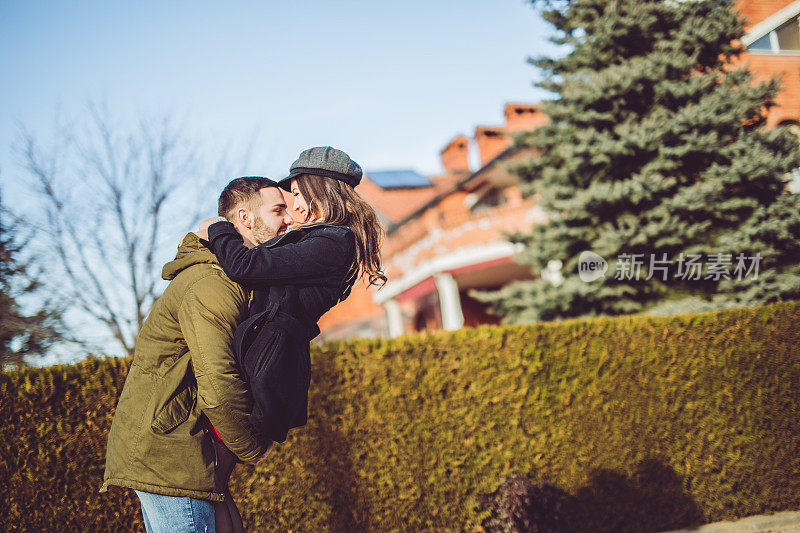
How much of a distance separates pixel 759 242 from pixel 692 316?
2953mm

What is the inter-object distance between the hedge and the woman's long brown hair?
107 inches

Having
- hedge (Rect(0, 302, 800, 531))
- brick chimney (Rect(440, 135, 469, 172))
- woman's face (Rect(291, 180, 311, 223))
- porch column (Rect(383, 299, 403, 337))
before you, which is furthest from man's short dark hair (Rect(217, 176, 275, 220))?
brick chimney (Rect(440, 135, 469, 172))

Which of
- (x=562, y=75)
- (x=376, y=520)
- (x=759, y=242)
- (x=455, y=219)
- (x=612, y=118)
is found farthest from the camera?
(x=455, y=219)

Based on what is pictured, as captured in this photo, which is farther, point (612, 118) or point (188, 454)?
point (612, 118)

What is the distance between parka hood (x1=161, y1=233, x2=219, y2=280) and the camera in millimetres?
1934

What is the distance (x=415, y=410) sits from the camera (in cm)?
484

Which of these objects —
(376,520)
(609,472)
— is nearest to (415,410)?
(376,520)

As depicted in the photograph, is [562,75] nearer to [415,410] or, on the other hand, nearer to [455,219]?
[455,219]

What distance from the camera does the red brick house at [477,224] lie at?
13562 mm

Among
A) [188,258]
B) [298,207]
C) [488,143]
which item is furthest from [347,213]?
[488,143]

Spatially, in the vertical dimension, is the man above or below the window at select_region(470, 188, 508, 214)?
below

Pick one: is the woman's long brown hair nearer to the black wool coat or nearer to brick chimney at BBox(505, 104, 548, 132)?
the black wool coat

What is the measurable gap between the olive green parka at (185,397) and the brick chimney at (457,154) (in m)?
28.4

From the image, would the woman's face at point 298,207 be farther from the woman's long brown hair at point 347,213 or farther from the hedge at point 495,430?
the hedge at point 495,430
